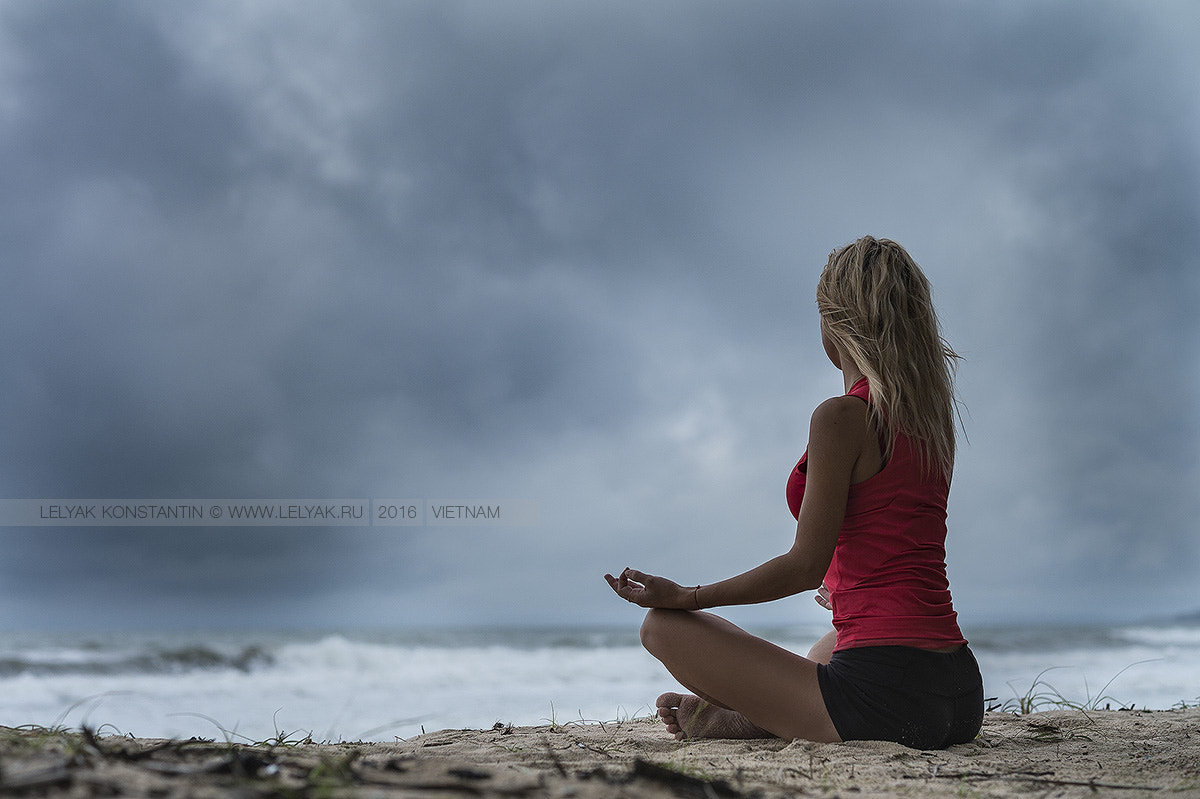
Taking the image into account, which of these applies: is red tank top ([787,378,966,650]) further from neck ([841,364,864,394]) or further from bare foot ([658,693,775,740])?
bare foot ([658,693,775,740])

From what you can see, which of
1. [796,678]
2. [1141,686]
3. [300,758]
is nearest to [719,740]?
[796,678]

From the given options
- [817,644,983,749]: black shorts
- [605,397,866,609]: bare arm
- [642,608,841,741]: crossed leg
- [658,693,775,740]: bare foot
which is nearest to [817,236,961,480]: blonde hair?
[605,397,866,609]: bare arm

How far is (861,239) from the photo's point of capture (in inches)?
98.7

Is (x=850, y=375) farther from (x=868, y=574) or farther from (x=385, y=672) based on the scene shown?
(x=385, y=672)

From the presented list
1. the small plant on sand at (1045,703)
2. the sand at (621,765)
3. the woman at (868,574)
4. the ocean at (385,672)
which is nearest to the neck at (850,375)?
the woman at (868,574)

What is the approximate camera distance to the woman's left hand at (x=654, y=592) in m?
2.39

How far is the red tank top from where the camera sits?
7.39 ft

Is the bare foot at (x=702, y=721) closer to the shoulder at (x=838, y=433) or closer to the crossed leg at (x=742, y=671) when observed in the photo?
the crossed leg at (x=742, y=671)

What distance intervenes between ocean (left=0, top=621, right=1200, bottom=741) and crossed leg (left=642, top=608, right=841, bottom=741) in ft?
10.2

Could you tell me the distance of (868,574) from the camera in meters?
2.31

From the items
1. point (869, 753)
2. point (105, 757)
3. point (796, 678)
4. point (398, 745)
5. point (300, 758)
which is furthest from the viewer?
point (398, 745)

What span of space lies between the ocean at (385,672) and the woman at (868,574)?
3041 millimetres

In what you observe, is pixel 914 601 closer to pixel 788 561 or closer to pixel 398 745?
pixel 788 561

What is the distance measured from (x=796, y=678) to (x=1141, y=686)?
7.64m
